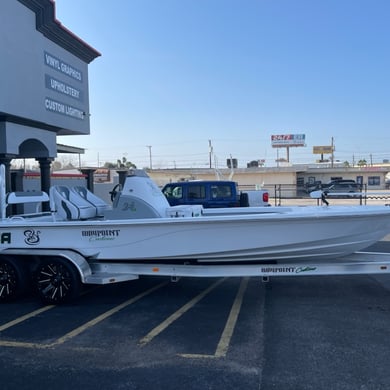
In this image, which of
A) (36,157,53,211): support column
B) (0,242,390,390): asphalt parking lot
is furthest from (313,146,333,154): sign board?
(0,242,390,390): asphalt parking lot

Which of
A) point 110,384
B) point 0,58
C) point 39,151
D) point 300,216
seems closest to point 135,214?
point 300,216

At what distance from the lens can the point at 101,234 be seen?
6094 millimetres

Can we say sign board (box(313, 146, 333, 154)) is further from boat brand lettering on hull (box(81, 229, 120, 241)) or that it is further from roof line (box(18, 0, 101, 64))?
boat brand lettering on hull (box(81, 229, 120, 241))

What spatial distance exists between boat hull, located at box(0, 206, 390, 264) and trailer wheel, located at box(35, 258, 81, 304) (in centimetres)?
26

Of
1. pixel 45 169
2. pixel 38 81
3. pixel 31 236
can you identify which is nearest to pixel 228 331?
pixel 31 236

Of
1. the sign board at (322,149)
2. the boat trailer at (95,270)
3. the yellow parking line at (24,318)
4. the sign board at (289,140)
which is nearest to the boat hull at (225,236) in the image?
the boat trailer at (95,270)

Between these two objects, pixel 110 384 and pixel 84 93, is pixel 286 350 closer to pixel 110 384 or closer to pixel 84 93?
pixel 110 384

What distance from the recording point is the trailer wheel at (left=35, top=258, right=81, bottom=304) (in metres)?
6.09

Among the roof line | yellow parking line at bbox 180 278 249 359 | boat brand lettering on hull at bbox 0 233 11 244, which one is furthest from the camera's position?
the roof line

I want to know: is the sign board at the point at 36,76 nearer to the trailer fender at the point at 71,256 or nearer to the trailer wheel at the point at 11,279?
the trailer wheel at the point at 11,279

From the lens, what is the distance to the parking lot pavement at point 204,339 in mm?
3846

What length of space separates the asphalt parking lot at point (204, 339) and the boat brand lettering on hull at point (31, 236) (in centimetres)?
97

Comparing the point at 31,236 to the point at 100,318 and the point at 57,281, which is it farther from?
the point at 100,318

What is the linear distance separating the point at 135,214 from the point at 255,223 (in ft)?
6.71
